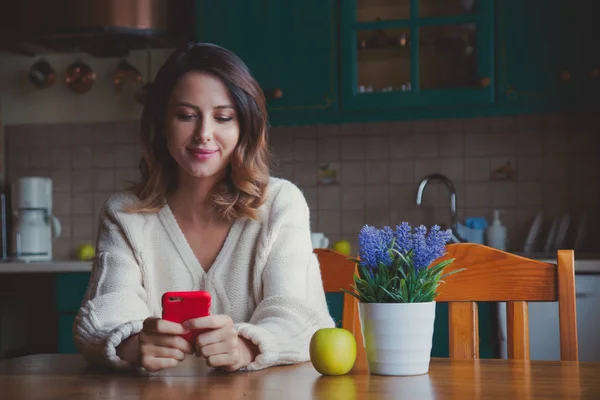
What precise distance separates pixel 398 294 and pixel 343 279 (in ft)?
1.55

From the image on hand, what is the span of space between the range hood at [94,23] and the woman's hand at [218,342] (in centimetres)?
227

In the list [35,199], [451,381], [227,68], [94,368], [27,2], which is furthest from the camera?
[35,199]

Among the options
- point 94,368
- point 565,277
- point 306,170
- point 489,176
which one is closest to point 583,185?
point 489,176

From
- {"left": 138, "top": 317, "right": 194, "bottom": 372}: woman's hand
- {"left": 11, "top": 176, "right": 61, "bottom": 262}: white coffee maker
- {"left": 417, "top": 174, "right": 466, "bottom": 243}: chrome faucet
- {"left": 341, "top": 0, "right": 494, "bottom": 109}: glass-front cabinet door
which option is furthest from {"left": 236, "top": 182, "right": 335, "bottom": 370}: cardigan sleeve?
{"left": 11, "top": 176, "right": 61, "bottom": 262}: white coffee maker

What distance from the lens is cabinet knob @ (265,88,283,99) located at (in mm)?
3291

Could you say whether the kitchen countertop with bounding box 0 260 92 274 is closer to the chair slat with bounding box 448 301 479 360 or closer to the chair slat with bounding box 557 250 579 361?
the chair slat with bounding box 448 301 479 360

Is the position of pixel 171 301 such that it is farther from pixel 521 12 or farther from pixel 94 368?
pixel 521 12

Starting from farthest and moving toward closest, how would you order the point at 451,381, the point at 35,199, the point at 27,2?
1. the point at 35,199
2. the point at 27,2
3. the point at 451,381

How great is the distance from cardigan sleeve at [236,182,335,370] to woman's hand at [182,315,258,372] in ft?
0.18

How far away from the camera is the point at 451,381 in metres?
1.15

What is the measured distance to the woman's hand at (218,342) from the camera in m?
1.22

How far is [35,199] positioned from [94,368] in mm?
2330

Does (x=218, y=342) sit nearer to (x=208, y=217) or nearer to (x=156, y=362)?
(x=156, y=362)

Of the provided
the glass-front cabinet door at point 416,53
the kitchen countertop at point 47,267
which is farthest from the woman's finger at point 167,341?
the glass-front cabinet door at point 416,53
